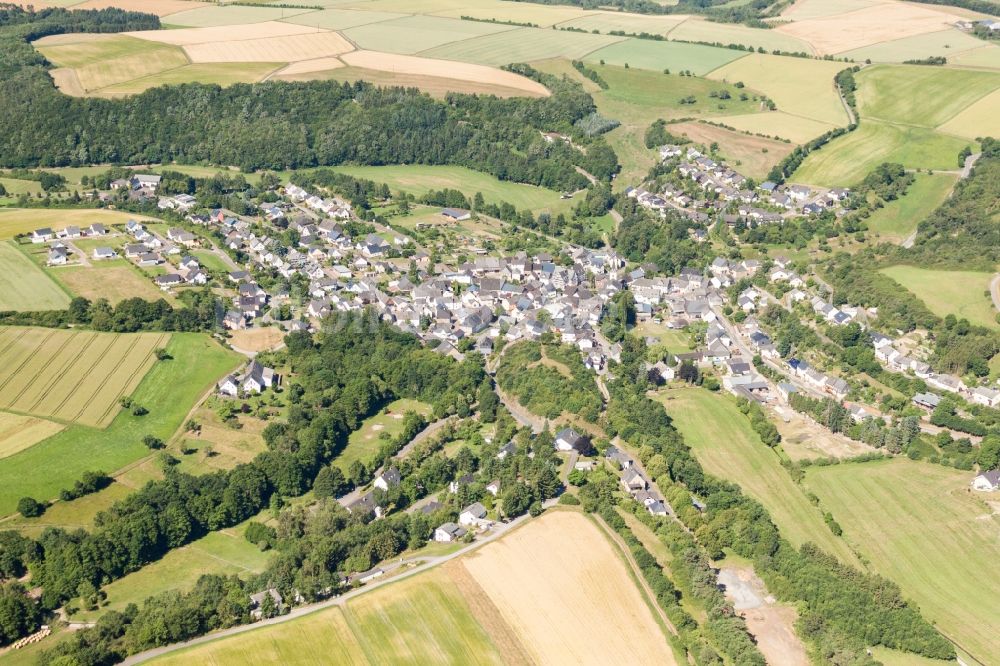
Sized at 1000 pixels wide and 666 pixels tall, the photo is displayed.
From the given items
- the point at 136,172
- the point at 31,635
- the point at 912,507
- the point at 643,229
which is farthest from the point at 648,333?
the point at 136,172

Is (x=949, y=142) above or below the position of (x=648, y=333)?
above

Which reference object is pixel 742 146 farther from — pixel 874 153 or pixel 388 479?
pixel 388 479

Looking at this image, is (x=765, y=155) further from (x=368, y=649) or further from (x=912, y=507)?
(x=368, y=649)

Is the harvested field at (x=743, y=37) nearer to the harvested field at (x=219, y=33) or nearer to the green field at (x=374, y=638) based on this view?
the harvested field at (x=219, y=33)

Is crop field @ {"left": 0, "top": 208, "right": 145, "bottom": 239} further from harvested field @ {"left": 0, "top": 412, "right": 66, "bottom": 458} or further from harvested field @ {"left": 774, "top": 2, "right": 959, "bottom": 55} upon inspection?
harvested field @ {"left": 774, "top": 2, "right": 959, "bottom": 55}

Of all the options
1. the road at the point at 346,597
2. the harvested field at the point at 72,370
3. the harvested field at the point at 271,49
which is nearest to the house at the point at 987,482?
the road at the point at 346,597

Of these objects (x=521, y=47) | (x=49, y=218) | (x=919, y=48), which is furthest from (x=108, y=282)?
(x=919, y=48)
